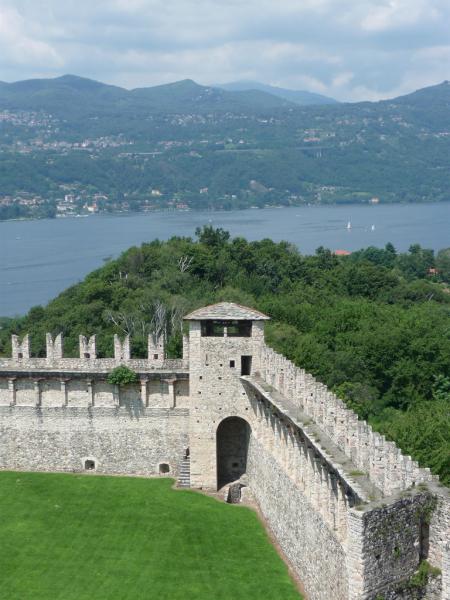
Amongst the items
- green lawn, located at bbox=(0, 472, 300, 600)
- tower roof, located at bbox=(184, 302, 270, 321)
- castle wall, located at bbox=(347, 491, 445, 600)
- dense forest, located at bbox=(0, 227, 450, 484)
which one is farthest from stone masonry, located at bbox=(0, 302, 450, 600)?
dense forest, located at bbox=(0, 227, 450, 484)

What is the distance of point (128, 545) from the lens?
3050cm

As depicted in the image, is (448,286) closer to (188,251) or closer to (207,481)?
(188,251)

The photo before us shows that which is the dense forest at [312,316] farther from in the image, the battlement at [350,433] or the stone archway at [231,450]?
the stone archway at [231,450]

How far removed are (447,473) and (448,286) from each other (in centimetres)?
8016

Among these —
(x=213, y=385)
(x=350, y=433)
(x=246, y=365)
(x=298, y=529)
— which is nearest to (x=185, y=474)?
(x=213, y=385)

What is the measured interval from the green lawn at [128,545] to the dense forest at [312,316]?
18.8 feet

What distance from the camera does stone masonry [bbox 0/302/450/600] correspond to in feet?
78.8

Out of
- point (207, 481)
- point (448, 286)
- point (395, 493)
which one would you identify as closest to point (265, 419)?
point (207, 481)

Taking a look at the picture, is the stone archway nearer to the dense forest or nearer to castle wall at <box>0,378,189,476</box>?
castle wall at <box>0,378,189,476</box>

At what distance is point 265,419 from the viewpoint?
3278cm

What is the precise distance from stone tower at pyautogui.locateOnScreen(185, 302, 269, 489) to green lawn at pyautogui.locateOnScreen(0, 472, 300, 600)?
5.11 ft

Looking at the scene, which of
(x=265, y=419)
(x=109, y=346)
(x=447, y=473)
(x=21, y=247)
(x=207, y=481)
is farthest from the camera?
(x=21, y=247)

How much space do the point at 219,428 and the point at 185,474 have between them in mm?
2038

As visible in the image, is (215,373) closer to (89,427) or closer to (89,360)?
(89,360)
